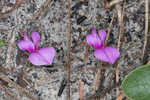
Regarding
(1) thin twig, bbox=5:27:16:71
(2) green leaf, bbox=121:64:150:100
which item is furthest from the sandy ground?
(2) green leaf, bbox=121:64:150:100

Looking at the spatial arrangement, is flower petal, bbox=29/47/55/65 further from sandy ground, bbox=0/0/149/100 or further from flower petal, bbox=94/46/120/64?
flower petal, bbox=94/46/120/64

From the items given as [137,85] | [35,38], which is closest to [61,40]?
[35,38]

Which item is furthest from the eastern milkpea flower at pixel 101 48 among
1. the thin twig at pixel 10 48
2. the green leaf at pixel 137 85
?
the thin twig at pixel 10 48

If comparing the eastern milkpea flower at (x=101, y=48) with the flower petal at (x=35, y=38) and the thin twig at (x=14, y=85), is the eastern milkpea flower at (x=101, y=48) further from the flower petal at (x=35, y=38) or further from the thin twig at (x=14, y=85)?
the thin twig at (x=14, y=85)

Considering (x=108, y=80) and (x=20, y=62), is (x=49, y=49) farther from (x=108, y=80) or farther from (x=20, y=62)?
(x=108, y=80)

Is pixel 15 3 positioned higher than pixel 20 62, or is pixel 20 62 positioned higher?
pixel 15 3

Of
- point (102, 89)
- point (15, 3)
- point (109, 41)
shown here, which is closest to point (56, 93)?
point (102, 89)
